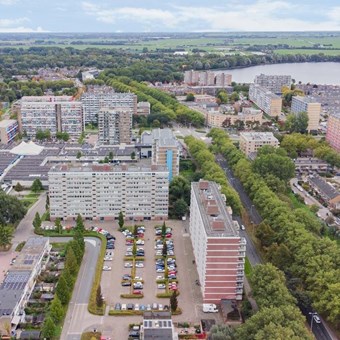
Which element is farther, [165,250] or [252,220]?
[252,220]

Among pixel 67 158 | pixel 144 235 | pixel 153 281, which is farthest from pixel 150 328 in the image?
pixel 67 158

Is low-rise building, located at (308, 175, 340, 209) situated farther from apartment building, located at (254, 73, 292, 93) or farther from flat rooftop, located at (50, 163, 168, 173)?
apartment building, located at (254, 73, 292, 93)

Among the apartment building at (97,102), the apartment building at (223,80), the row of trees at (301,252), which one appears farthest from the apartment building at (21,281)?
the apartment building at (223,80)

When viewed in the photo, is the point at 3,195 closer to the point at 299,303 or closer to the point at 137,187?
the point at 137,187

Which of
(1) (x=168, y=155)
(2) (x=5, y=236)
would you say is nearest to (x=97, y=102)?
(1) (x=168, y=155)

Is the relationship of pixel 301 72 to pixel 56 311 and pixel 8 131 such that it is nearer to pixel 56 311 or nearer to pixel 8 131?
pixel 8 131
